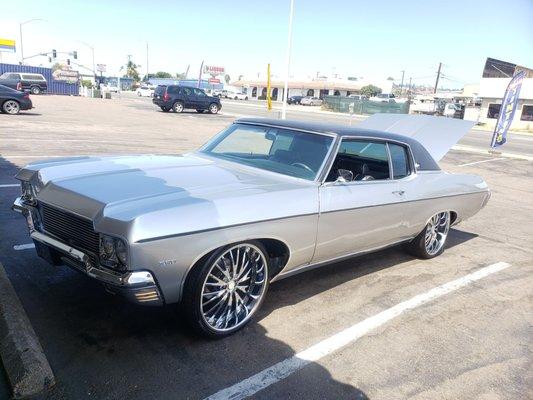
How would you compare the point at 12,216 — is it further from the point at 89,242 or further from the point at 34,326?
the point at 89,242

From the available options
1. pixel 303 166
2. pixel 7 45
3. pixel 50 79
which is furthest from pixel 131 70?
pixel 303 166

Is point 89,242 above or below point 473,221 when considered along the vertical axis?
above

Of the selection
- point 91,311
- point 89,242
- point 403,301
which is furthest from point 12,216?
point 403,301

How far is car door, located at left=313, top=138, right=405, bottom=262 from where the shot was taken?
389cm

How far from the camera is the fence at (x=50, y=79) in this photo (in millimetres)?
45375

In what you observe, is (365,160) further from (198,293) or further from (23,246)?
(23,246)

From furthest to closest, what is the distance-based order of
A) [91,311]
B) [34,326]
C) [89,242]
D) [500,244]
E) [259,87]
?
[259,87]
[500,244]
[91,311]
[34,326]
[89,242]

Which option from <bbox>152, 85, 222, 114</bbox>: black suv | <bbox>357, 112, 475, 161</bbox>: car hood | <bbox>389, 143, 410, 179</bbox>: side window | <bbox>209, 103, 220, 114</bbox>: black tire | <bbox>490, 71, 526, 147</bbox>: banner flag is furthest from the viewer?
<bbox>209, 103, 220, 114</bbox>: black tire

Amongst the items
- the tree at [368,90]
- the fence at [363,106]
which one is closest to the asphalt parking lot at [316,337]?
the fence at [363,106]

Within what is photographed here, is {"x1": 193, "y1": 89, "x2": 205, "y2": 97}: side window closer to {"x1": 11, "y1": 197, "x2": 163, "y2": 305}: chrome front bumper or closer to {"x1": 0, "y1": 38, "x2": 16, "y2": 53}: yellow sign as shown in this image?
{"x1": 11, "y1": 197, "x2": 163, "y2": 305}: chrome front bumper

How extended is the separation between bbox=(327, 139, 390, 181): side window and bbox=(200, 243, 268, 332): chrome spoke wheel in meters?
1.37

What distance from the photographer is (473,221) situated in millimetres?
7629

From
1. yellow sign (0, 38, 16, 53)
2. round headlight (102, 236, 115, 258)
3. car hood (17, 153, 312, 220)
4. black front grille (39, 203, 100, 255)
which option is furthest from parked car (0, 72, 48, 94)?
yellow sign (0, 38, 16, 53)

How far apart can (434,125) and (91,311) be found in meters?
5.76
